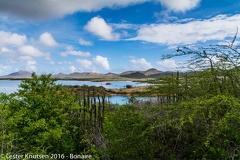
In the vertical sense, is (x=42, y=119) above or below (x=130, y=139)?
above

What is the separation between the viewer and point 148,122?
7.06 meters

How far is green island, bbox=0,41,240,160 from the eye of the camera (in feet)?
18.1

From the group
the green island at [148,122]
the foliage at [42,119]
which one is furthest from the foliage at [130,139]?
the foliage at [42,119]

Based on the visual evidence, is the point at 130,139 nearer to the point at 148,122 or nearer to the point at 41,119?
the point at 148,122

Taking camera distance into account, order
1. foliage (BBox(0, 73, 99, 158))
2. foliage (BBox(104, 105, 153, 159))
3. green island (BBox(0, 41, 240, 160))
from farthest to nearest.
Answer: foliage (BBox(0, 73, 99, 158)) → foliage (BBox(104, 105, 153, 159)) → green island (BBox(0, 41, 240, 160))

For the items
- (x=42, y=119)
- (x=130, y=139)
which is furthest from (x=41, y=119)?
(x=130, y=139)

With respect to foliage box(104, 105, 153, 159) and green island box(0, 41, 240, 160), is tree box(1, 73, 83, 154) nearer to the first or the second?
green island box(0, 41, 240, 160)

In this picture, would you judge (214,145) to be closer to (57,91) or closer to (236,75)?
(236,75)

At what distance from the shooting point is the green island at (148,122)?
5.52 meters

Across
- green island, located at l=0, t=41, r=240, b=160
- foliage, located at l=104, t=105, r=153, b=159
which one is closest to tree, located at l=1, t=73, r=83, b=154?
green island, located at l=0, t=41, r=240, b=160

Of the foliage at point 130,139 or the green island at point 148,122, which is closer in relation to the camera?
the green island at point 148,122

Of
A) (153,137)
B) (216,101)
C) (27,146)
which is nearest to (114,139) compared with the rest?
(153,137)

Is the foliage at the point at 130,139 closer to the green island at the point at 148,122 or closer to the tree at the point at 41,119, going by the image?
the green island at the point at 148,122

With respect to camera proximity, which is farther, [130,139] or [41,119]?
[41,119]
